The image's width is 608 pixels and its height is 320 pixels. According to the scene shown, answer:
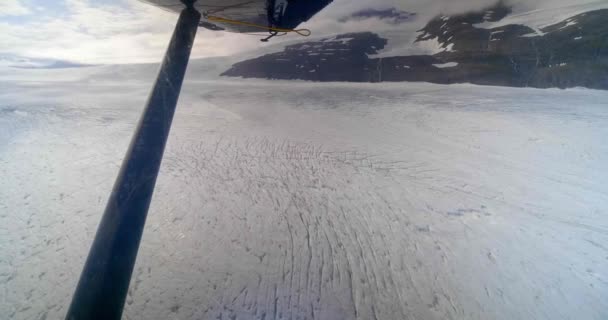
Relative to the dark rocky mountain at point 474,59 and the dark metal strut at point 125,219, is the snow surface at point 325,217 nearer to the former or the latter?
the dark metal strut at point 125,219

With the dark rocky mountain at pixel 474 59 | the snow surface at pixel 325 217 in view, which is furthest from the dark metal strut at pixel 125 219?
the dark rocky mountain at pixel 474 59

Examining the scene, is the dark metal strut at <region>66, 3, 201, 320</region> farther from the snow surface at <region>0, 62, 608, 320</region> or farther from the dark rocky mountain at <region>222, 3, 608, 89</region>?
the dark rocky mountain at <region>222, 3, 608, 89</region>

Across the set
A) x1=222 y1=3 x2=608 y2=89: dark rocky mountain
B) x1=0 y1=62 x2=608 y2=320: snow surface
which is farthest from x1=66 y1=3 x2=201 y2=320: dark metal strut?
x1=222 y1=3 x2=608 y2=89: dark rocky mountain

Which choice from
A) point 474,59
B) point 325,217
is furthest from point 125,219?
point 474,59

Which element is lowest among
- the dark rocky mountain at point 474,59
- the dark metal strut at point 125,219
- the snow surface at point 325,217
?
the snow surface at point 325,217

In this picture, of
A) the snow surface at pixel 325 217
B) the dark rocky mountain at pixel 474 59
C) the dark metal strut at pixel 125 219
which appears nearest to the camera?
the dark metal strut at pixel 125 219

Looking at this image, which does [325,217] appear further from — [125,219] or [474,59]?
[474,59]
